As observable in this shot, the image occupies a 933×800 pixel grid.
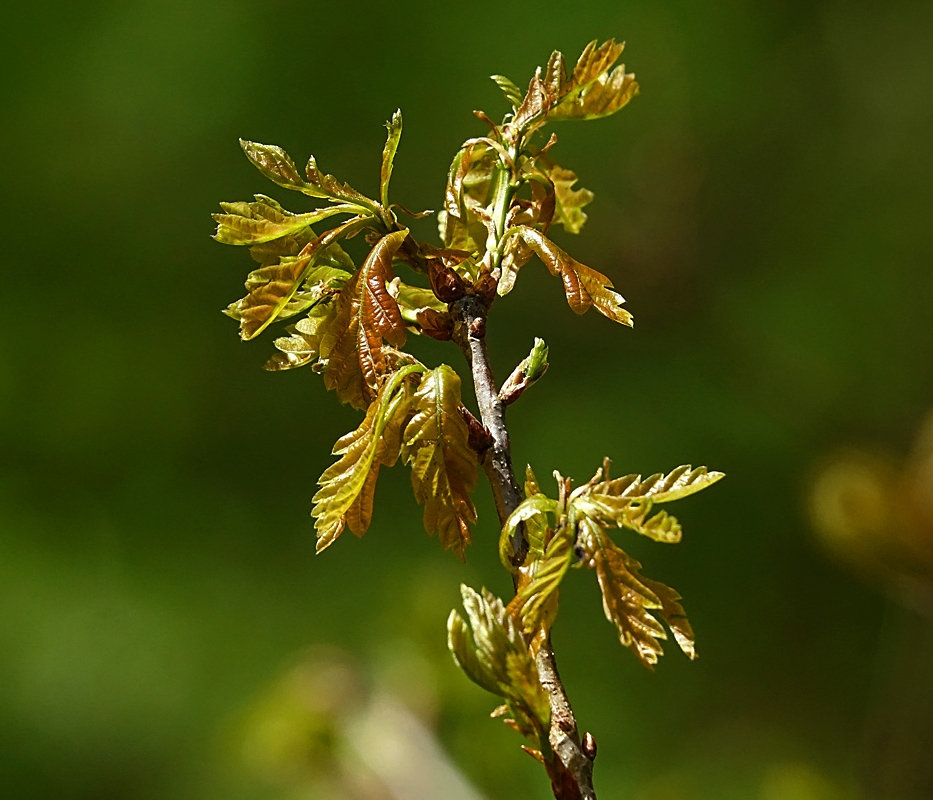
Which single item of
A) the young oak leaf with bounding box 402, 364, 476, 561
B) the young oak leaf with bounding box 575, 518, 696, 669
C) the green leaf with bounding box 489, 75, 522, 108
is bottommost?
the young oak leaf with bounding box 575, 518, 696, 669

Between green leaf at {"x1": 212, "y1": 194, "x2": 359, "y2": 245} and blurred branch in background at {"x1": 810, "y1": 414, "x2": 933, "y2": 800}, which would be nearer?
green leaf at {"x1": 212, "y1": 194, "x2": 359, "y2": 245}

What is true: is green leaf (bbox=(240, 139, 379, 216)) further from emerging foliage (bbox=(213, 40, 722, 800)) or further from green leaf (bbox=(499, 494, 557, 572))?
green leaf (bbox=(499, 494, 557, 572))

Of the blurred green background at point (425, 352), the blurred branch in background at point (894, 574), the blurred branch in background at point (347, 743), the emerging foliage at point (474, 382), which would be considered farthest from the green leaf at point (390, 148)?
the blurred green background at point (425, 352)

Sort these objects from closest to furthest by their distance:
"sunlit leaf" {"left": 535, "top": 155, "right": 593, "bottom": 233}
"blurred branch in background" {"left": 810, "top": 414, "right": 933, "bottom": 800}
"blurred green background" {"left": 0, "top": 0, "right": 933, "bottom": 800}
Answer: "sunlit leaf" {"left": 535, "top": 155, "right": 593, "bottom": 233}, "blurred branch in background" {"left": 810, "top": 414, "right": 933, "bottom": 800}, "blurred green background" {"left": 0, "top": 0, "right": 933, "bottom": 800}

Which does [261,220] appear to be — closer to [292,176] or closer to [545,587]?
[292,176]

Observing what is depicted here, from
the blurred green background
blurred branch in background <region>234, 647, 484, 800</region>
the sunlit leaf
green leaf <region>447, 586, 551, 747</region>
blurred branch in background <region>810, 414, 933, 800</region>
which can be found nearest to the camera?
green leaf <region>447, 586, 551, 747</region>

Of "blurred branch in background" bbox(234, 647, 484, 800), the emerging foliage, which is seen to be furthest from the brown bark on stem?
"blurred branch in background" bbox(234, 647, 484, 800)

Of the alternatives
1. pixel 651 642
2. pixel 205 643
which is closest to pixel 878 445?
pixel 205 643
